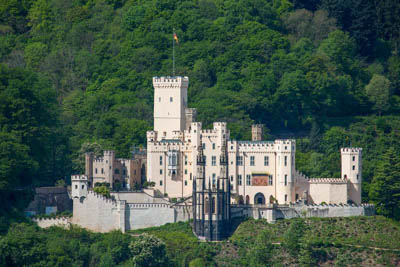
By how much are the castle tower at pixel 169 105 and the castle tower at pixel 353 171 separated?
14.8m

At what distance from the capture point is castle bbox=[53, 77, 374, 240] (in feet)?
421

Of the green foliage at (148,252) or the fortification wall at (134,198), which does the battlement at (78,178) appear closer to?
the fortification wall at (134,198)

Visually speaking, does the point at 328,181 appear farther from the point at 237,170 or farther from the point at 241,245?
the point at 241,245

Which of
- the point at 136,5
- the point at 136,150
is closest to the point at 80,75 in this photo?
the point at 136,5

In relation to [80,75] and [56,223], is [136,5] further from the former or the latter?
[56,223]

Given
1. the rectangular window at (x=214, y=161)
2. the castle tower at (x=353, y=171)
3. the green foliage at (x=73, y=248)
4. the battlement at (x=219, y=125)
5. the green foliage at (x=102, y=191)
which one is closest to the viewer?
the green foliage at (x=73, y=248)

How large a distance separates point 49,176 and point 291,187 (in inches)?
871

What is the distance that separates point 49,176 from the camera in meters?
139

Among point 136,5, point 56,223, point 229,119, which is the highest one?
point 136,5

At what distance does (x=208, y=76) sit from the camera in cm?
16425

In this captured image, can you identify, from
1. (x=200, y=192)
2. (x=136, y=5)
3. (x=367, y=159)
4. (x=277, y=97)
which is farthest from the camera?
(x=136, y=5)

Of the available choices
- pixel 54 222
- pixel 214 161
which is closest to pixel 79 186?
pixel 54 222

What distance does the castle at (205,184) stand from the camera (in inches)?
5054

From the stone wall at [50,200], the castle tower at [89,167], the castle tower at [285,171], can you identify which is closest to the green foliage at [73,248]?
the stone wall at [50,200]
